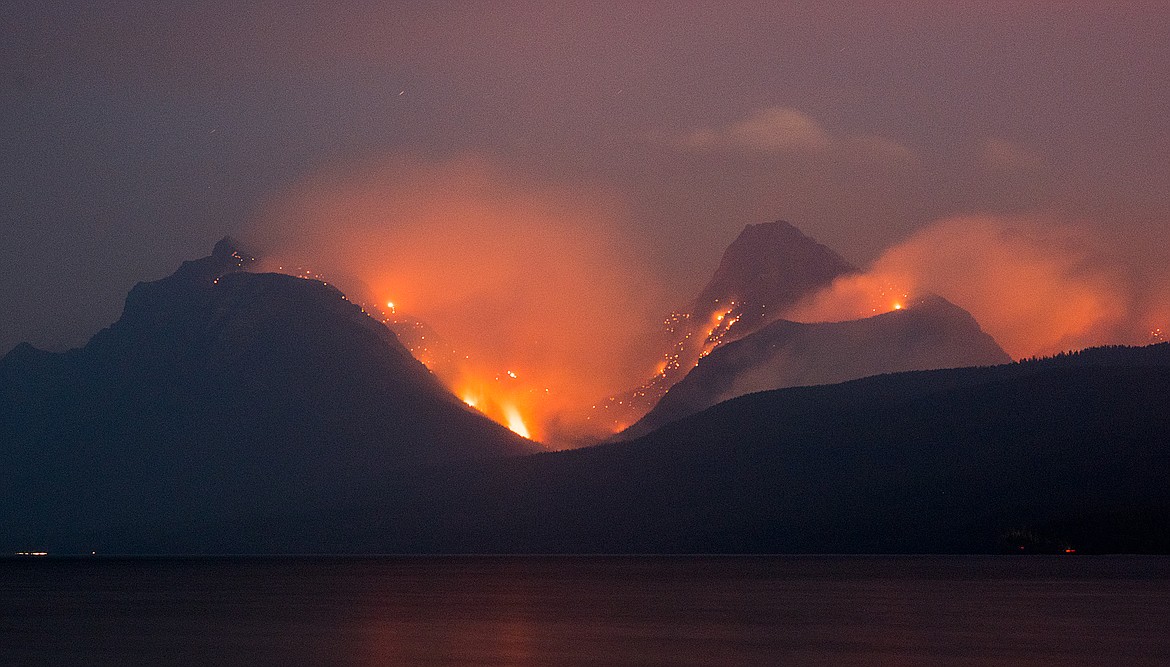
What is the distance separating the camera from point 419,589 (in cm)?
11688

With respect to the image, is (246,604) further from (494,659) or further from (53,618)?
(494,659)

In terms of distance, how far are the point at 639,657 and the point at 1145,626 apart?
77.1 feet

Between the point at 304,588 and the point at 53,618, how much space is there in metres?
47.6

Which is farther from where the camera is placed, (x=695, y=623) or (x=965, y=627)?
(x=695, y=623)

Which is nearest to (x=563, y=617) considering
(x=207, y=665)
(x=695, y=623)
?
(x=695, y=623)

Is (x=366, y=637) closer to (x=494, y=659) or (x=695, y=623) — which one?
(x=494, y=659)

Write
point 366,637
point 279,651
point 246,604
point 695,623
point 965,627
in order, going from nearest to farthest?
1. point 279,651
2. point 366,637
3. point 965,627
4. point 695,623
5. point 246,604

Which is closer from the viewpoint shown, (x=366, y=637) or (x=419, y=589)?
(x=366, y=637)

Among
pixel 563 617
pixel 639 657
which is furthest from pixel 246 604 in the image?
pixel 639 657

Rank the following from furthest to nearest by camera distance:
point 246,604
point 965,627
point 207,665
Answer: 1. point 246,604
2. point 965,627
3. point 207,665

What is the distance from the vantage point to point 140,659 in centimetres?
4822

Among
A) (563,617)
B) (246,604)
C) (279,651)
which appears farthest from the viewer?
(246,604)

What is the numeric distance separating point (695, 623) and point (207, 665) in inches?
995

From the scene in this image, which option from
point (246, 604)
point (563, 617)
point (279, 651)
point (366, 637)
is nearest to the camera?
point (279, 651)
